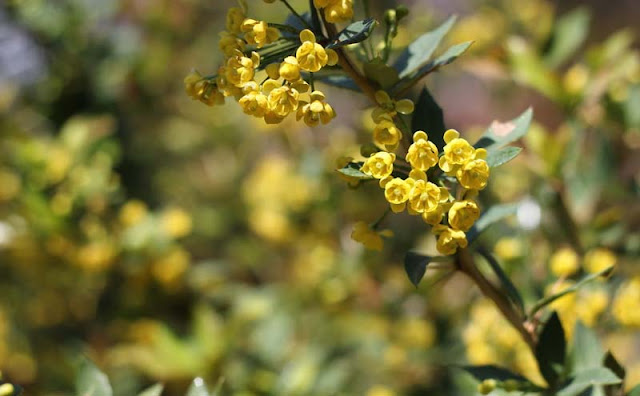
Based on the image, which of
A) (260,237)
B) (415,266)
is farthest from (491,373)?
(260,237)

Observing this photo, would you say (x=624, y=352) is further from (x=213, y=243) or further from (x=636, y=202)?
(x=213, y=243)

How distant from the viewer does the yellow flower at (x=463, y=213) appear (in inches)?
21.5

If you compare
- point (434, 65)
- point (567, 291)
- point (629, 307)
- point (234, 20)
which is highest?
point (234, 20)

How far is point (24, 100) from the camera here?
1428 mm

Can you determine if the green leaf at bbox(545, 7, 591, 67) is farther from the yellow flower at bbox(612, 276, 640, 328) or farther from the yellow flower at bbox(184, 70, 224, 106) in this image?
the yellow flower at bbox(184, 70, 224, 106)

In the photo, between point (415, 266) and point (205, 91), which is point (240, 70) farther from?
point (415, 266)

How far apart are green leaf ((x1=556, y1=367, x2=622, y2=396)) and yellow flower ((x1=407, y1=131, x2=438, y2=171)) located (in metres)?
0.24

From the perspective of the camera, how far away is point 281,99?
542mm

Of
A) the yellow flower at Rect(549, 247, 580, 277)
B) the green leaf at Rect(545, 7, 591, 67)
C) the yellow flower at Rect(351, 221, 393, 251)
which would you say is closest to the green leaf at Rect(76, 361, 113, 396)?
the yellow flower at Rect(351, 221, 393, 251)

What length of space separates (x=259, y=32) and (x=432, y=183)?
6.9 inches

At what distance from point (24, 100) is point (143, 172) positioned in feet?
0.92

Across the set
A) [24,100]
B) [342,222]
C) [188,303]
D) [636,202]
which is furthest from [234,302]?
[636,202]

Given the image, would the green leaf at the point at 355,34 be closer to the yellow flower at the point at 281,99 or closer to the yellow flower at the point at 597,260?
the yellow flower at the point at 281,99

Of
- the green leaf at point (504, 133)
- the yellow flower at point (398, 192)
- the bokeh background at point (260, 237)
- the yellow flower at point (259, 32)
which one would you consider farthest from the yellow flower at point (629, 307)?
the yellow flower at point (259, 32)
